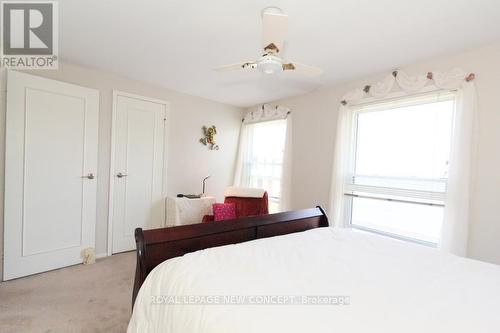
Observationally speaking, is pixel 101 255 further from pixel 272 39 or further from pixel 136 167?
pixel 272 39

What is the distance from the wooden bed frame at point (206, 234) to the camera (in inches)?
57.3

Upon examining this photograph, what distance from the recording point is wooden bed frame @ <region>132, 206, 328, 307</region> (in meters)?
1.46

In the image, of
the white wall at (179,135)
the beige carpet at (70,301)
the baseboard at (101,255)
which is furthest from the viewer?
the baseboard at (101,255)

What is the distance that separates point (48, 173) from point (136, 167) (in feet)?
3.12

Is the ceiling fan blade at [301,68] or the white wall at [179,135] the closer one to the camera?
the ceiling fan blade at [301,68]

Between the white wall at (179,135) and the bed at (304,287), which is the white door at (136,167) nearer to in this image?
the white wall at (179,135)

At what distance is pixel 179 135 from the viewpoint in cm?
387

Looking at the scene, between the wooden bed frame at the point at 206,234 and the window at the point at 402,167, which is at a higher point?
the window at the point at 402,167

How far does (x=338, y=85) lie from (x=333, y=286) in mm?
2689

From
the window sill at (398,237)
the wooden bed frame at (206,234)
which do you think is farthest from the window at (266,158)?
the wooden bed frame at (206,234)

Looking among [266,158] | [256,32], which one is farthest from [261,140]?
[256,32]

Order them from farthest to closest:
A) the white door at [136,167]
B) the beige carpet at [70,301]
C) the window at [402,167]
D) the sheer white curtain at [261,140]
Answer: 1. the sheer white curtain at [261,140]
2. the white door at [136,167]
3. the window at [402,167]
4. the beige carpet at [70,301]

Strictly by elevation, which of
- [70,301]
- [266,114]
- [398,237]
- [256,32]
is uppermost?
[256,32]

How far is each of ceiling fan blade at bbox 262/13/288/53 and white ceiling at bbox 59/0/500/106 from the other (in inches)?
11.3
